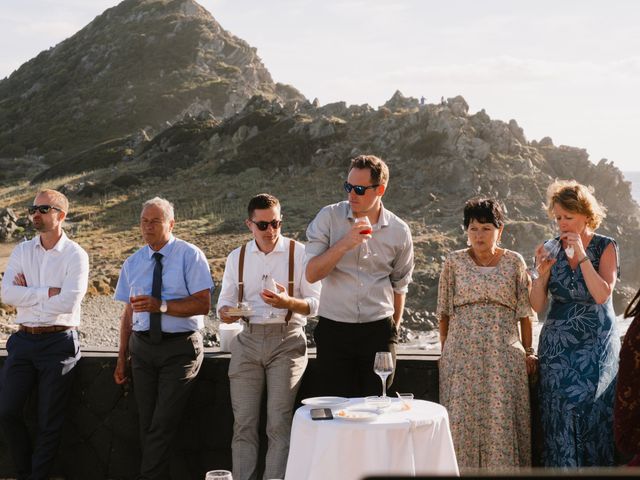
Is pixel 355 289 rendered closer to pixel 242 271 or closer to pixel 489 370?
pixel 242 271

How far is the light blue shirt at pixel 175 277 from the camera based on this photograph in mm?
5082

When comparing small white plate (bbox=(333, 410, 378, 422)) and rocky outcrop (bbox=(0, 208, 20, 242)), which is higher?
rocky outcrop (bbox=(0, 208, 20, 242))

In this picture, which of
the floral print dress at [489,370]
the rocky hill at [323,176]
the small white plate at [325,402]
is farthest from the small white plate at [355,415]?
the rocky hill at [323,176]

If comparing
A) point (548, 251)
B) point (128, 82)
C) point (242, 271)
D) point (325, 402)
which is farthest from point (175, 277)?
point (128, 82)

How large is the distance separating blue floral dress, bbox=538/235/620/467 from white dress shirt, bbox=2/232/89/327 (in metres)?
2.65

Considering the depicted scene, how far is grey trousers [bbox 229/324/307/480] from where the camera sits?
16.2 ft

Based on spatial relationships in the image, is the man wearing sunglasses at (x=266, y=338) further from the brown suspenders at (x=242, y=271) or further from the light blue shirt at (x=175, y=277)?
the light blue shirt at (x=175, y=277)

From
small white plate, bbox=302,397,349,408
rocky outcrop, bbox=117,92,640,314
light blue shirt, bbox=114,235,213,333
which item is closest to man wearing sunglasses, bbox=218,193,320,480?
light blue shirt, bbox=114,235,213,333

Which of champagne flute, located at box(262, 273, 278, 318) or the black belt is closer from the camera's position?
champagne flute, located at box(262, 273, 278, 318)

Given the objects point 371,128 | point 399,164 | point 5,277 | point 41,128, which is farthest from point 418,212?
point 41,128

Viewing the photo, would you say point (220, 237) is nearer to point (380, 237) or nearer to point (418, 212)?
point (418, 212)

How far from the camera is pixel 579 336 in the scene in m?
4.50

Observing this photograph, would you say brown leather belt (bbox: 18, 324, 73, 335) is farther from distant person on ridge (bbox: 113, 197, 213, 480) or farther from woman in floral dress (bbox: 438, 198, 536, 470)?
woman in floral dress (bbox: 438, 198, 536, 470)

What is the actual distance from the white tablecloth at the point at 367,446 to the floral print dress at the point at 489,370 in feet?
2.35
